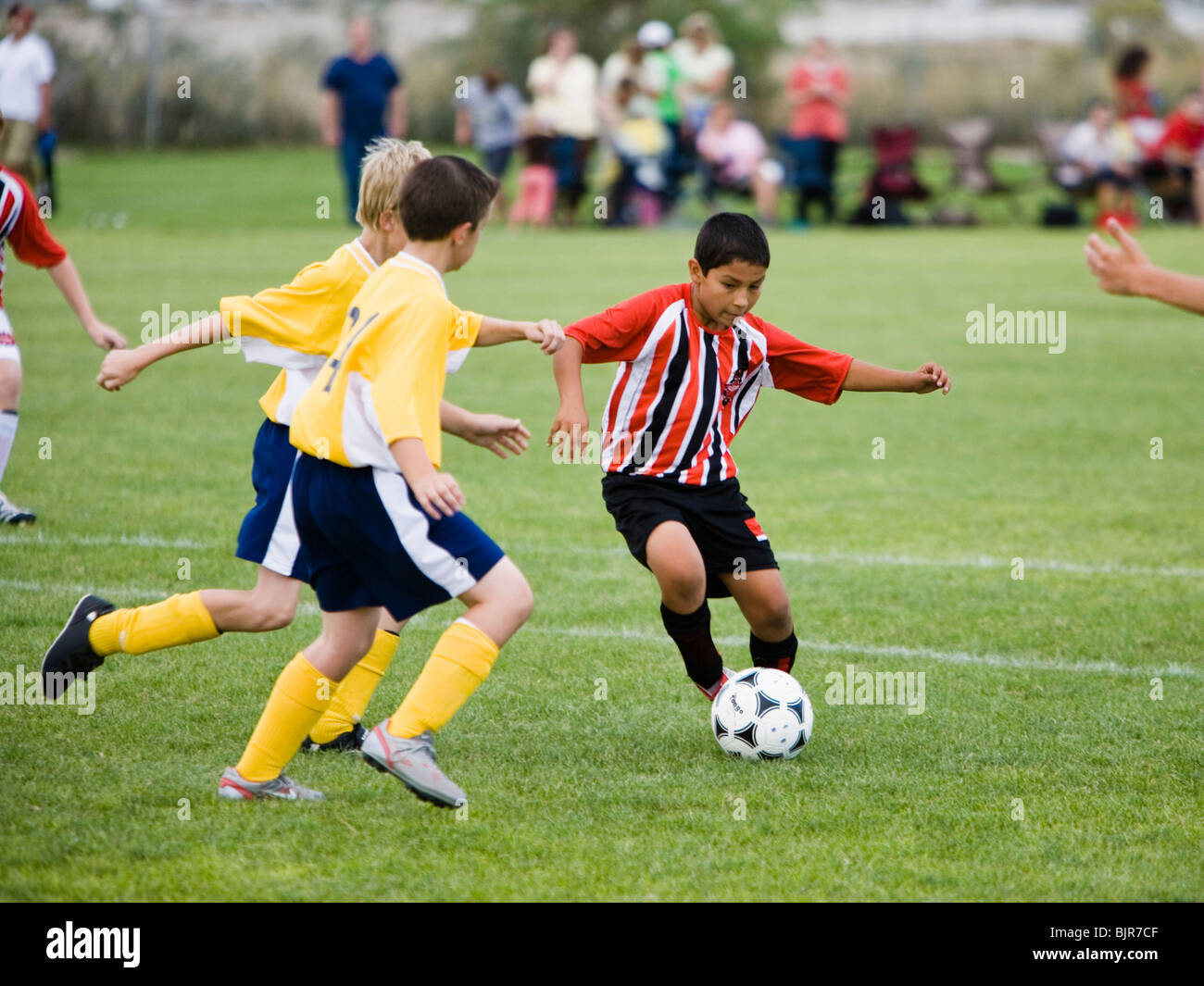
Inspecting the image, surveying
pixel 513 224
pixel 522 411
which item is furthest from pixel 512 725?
pixel 513 224

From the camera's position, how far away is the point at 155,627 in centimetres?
423

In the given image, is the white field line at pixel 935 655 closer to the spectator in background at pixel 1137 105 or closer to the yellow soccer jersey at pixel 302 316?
the yellow soccer jersey at pixel 302 316

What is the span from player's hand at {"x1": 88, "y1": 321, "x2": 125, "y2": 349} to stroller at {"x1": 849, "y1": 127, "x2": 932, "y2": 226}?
57.2 feet

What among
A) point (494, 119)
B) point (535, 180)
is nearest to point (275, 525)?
point (535, 180)

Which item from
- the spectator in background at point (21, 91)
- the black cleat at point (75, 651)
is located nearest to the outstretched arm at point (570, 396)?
the black cleat at point (75, 651)

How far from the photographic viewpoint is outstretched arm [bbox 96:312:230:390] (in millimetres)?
4125

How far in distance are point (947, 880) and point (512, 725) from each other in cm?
158

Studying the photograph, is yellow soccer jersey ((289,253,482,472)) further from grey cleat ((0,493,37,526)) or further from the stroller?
the stroller

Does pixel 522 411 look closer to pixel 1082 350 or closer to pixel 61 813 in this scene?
pixel 1082 350

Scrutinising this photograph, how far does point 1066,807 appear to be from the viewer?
162 inches

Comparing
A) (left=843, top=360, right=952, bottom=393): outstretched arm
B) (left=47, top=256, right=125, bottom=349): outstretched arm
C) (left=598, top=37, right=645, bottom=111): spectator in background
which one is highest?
(left=598, top=37, right=645, bottom=111): spectator in background

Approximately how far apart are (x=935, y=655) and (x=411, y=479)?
8.79ft

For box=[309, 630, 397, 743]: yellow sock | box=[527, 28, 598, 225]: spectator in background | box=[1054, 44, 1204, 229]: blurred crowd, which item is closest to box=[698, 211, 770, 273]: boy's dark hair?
box=[309, 630, 397, 743]: yellow sock

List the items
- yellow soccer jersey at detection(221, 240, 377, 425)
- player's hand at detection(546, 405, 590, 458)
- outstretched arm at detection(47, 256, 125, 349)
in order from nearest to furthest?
1. yellow soccer jersey at detection(221, 240, 377, 425)
2. player's hand at detection(546, 405, 590, 458)
3. outstretched arm at detection(47, 256, 125, 349)
